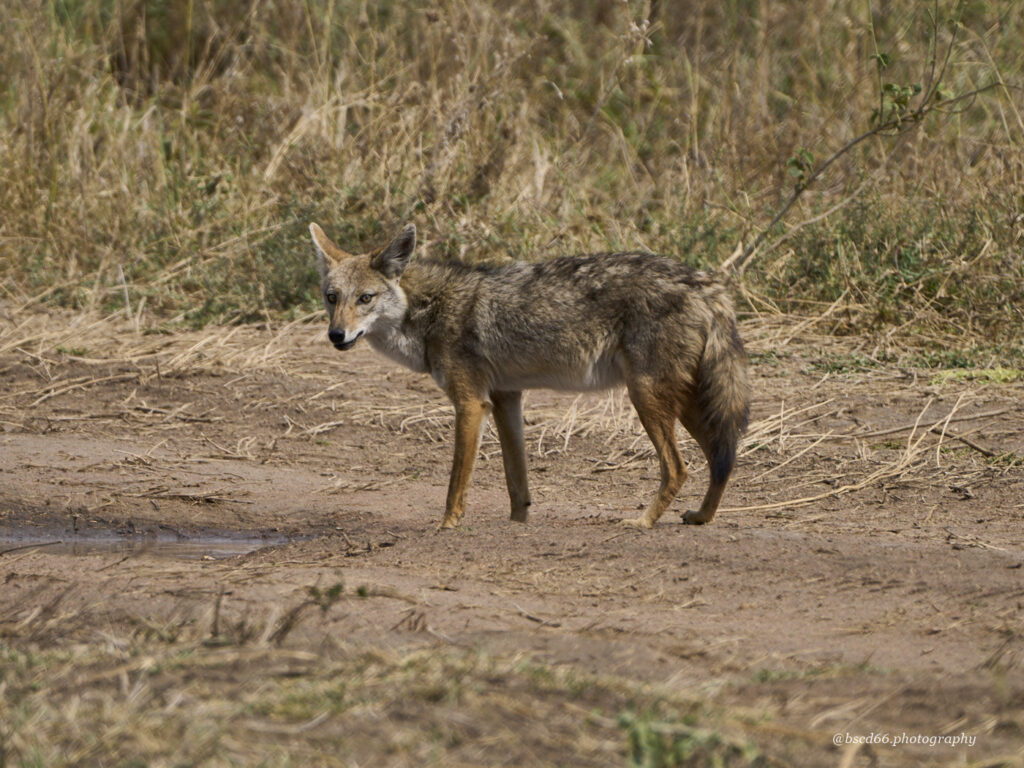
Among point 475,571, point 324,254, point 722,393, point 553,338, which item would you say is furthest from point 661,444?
point 324,254

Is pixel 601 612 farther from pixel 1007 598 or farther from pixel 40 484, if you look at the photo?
pixel 40 484

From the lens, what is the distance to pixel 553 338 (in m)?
6.30

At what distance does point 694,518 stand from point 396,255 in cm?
217

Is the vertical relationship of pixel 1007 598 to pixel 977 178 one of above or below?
below

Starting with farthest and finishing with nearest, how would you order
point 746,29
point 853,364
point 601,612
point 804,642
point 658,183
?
point 746,29, point 658,183, point 853,364, point 601,612, point 804,642

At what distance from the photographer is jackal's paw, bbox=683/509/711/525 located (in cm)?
608

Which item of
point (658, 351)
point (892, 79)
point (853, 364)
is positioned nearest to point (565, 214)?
point (853, 364)

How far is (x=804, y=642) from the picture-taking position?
13.7 ft

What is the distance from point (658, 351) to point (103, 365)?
493 cm

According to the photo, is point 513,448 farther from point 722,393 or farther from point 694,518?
point 722,393

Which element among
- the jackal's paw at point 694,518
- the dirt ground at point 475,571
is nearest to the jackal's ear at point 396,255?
the dirt ground at point 475,571

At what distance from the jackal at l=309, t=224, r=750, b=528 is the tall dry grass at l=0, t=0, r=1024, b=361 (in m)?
3.51

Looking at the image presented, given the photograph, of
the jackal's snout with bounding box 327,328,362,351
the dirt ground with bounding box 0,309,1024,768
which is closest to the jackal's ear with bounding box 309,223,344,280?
the jackal's snout with bounding box 327,328,362,351

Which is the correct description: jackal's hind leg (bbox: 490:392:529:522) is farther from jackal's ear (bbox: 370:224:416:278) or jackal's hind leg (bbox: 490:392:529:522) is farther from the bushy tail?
the bushy tail
